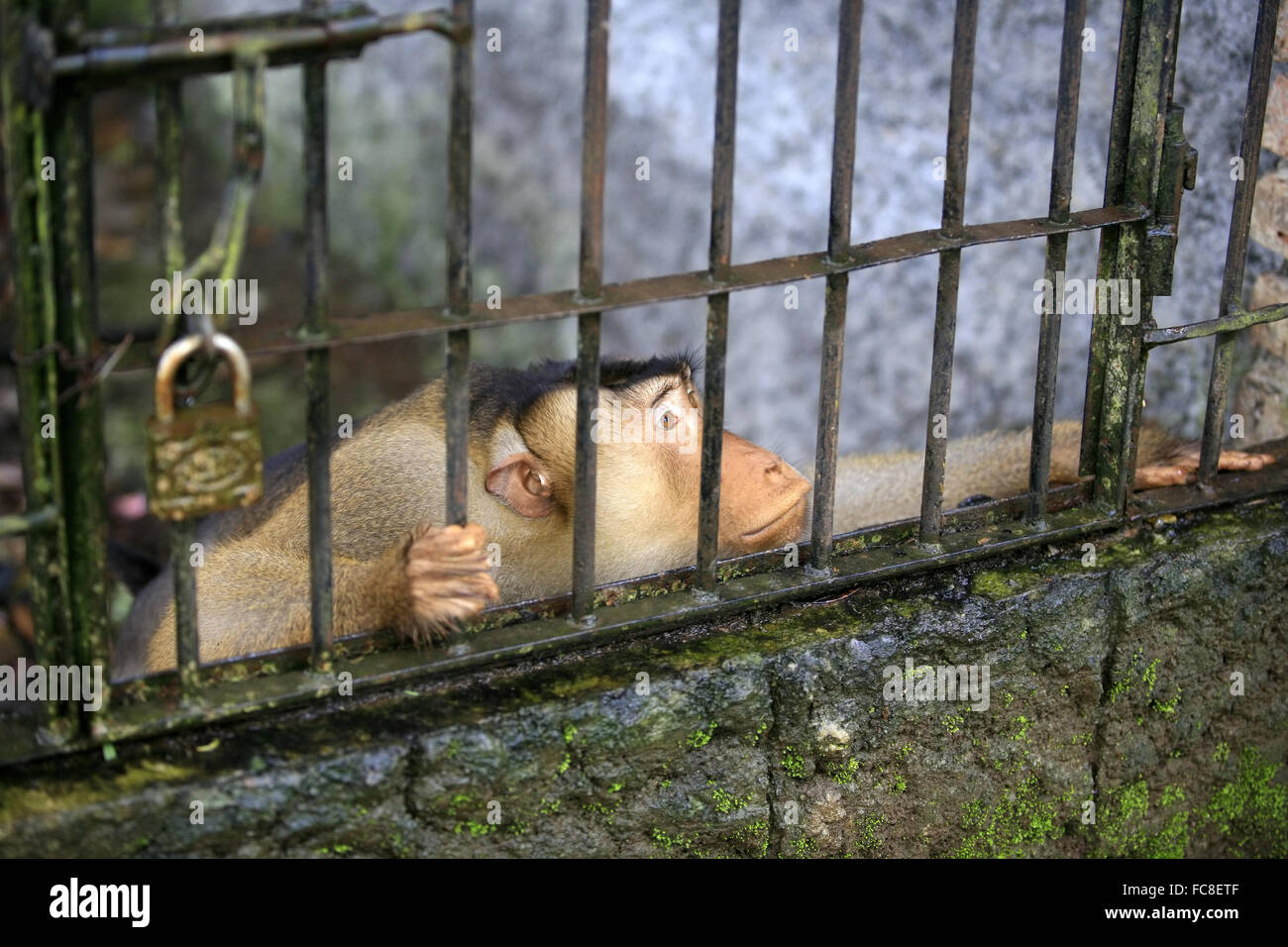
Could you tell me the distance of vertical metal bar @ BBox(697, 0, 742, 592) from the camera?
2686 mm

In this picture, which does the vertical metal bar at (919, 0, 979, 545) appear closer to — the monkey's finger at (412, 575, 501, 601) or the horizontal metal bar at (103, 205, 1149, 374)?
the horizontal metal bar at (103, 205, 1149, 374)

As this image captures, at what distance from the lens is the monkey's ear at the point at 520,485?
3480mm

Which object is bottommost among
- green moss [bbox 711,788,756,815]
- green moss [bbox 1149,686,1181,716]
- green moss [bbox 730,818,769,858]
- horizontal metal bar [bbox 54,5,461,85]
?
green moss [bbox 730,818,769,858]

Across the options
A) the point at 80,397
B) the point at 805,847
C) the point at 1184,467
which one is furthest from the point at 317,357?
the point at 1184,467

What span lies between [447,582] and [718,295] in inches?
29.1

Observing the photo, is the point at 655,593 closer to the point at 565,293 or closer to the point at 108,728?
the point at 565,293

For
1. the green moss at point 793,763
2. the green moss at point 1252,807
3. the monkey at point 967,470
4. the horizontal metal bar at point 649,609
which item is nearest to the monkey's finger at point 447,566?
the horizontal metal bar at point 649,609

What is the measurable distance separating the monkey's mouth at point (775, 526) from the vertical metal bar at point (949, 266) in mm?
280

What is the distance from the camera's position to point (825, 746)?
10.3 feet

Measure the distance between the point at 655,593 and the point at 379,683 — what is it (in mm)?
612

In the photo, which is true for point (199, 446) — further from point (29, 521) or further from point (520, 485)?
point (520, 485)

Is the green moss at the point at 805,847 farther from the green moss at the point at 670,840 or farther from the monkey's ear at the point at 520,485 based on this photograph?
the monkey's ear at the point at 520,485

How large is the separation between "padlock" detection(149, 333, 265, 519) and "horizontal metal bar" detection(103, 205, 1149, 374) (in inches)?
4.7

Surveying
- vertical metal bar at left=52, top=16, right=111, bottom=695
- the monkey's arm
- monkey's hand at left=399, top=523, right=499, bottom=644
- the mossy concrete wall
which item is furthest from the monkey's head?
vertical metal bar at left=52, top=16, right=111, bottom=695
